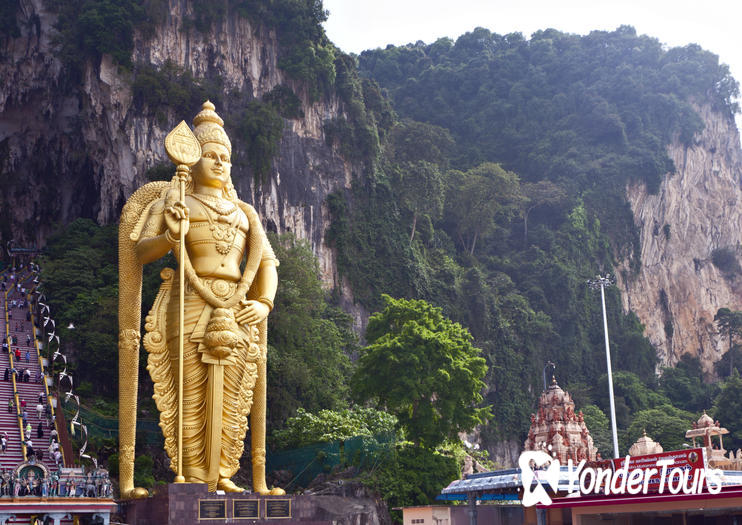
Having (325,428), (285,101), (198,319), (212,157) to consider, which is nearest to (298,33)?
(285,101)

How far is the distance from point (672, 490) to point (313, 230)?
23.8 meters

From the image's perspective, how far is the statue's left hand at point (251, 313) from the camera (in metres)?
11.1

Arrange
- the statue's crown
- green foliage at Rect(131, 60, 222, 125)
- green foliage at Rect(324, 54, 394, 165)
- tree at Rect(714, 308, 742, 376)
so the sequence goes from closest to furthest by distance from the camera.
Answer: the statue's crown, green foliage at Rect(131, 60, 222, 125), green foliage at Rect(324, 54, 394, 165), tree at Rect(714, 308, 742, 376)

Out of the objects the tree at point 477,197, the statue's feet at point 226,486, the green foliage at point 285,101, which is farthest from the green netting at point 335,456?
the tree at point 477,197

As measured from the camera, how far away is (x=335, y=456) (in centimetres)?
1902

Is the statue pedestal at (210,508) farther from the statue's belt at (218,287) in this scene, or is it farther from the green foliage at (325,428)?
the green foliage at (325,428)

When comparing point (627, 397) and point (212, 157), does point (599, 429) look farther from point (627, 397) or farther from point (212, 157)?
point (212, 157)

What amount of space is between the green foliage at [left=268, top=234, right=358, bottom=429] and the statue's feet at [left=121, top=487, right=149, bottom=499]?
10750 mm

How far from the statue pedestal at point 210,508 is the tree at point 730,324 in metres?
39.6

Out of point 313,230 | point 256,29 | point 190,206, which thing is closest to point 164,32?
point 256,29

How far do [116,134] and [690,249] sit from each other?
34.4 m

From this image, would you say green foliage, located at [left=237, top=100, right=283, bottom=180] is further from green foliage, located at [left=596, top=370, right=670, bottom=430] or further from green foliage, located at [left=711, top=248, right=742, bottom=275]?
green foliage, located at [left=711, top=248, right=742, bottom=275]

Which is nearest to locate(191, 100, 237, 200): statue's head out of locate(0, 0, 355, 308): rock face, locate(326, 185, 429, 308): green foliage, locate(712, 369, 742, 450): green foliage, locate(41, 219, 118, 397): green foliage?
locate(41, 219, 118, 397): green foliage

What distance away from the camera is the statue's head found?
11448 mm
